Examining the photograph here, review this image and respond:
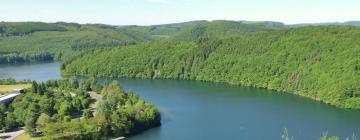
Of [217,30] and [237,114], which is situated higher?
[217,30]

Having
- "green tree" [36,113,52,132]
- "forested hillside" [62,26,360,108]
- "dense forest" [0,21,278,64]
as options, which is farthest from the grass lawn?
"dense forest" [0,21,278,64]

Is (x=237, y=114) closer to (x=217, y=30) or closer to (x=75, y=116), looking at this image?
(x=75, y=116)

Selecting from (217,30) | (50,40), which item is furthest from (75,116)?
(50,40)

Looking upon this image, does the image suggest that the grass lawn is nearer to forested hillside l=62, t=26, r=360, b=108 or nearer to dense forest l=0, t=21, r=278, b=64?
forested hillside l=62, t=26, r=360, b=108

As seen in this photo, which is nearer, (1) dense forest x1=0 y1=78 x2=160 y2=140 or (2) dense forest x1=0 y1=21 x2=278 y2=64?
(1) dense forest x1=0 y1=78 x2=160 y2=140

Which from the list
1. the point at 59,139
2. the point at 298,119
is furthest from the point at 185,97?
the point at 59,139

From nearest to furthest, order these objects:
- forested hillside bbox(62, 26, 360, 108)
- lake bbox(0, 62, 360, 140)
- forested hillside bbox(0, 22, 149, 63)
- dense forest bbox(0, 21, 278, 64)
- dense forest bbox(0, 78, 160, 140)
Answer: dense forest bbox(0, 78, 160, 140), lake bbox(0, 62, 360, 140), forested hillside bbox(62, 26, 360, 108), dense forest bbox(0, 21, 278, 64), forested hillside bbox(0, 22, 149, 63)
